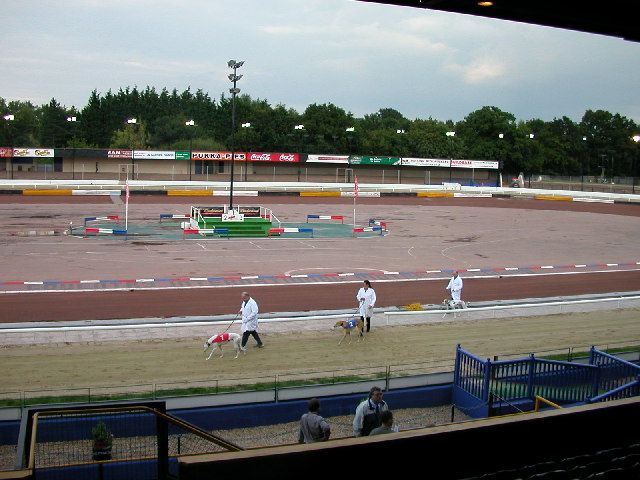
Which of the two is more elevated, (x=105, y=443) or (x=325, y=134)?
(x=325, y=134)

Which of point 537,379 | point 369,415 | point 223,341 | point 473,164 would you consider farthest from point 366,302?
point 473,164

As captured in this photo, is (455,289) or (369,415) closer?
(369,415)

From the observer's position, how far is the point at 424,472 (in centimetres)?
339

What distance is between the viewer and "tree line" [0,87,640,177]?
93.3 meters

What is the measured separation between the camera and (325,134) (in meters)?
93.7

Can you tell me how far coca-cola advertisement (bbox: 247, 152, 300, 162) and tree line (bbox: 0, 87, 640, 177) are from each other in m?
9.57

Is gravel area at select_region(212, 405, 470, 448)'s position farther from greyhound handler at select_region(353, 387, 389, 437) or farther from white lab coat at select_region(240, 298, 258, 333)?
white lab coat at select_region(240, 298, 258, 333)

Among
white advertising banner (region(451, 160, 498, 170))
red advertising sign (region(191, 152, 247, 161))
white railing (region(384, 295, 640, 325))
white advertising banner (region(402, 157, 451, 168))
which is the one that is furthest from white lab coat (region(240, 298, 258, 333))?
white advertising banner (region(451, 160, 498, 170))

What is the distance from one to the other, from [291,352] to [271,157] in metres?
61.8

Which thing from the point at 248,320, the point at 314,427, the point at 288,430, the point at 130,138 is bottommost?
the point at 288,430

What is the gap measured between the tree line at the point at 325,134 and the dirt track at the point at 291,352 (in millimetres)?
66728

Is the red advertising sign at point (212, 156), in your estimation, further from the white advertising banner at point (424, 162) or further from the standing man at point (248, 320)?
the standing man at point (248, 320)

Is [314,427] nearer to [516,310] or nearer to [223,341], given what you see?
[223,341]

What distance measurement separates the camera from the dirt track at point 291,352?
13.3 metres
